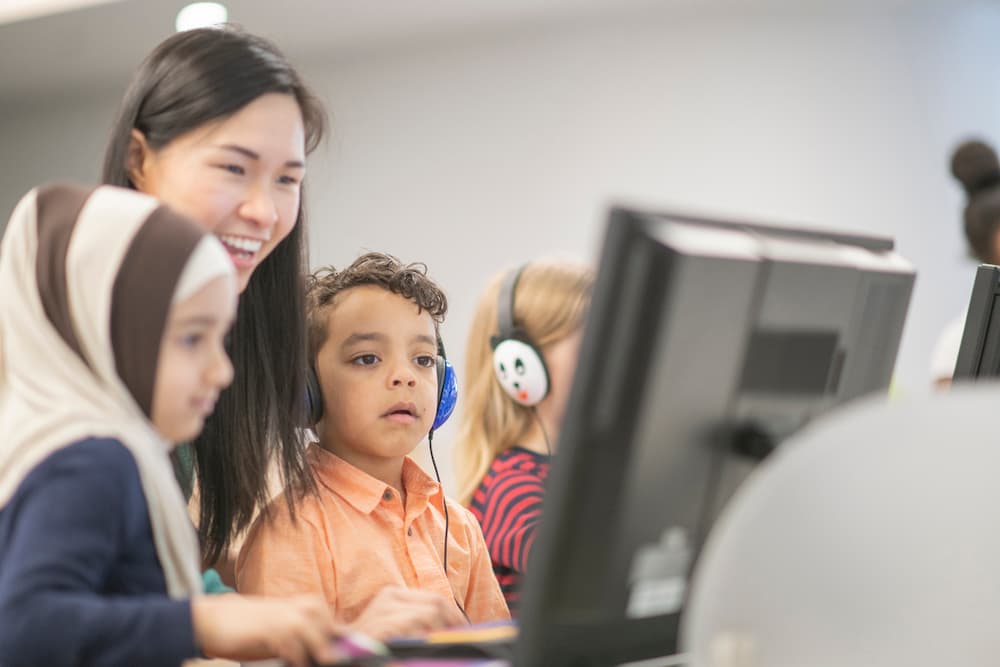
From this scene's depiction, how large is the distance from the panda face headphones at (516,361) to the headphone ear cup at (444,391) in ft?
1.09

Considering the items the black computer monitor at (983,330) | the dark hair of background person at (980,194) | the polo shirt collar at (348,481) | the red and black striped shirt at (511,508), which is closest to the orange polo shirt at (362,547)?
the polo shirt collar at (348,481)

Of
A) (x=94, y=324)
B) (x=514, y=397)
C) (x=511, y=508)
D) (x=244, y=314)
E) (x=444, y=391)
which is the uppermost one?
(x=94, y=324)

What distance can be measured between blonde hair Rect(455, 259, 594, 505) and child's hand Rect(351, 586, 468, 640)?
37.6 inches

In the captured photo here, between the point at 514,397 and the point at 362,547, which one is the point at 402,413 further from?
the point at 514,397

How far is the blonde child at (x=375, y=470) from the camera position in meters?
1.22

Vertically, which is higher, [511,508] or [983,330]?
[983,330]

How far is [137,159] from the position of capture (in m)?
1.08

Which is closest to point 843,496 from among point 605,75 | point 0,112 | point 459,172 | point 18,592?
point 18,592

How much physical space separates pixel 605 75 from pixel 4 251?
3.20m

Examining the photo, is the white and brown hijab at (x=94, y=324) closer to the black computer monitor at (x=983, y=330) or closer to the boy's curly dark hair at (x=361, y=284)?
the boy's curly dark hair at (x=361, y=284)

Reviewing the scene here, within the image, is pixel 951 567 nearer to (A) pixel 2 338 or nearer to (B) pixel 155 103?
(A) pixel 2 338

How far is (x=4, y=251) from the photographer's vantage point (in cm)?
80

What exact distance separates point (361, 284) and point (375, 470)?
0.73ft

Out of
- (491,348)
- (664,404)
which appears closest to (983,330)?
(664,404)
